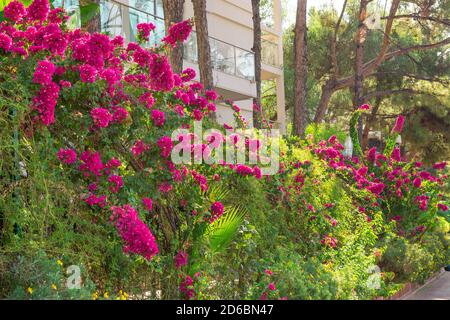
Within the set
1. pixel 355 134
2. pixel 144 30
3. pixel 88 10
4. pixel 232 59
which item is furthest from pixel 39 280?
pixel 232 59

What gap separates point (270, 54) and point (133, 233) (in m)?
27.5

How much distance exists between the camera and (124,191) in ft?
20.3

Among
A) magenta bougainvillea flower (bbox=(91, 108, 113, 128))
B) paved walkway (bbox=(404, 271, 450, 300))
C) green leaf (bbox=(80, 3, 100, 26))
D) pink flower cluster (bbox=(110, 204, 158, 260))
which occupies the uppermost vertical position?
green leaf (bbox=(80, 3, 100, 26))

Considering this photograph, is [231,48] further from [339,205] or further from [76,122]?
[76,122]

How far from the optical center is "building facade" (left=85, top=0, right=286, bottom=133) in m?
19.7

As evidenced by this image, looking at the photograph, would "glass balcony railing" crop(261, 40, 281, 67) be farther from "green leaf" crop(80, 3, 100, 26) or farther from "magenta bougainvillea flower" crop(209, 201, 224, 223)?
"magenta bougainvillea flower" crop(209, 201, 224, 223)

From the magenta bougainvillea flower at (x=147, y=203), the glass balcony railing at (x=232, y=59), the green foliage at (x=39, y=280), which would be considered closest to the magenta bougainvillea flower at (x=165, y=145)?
the magenta bougainvillea flower at (x=147, y=203)

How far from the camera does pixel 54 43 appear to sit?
19.3 ft

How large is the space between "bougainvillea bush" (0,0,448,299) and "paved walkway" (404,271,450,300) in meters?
1.84

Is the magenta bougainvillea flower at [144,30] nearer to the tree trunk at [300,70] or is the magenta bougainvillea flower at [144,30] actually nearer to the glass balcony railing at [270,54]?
the tree trunk at [300,70]

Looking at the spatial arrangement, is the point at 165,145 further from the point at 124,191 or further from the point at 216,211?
the point at 216,211

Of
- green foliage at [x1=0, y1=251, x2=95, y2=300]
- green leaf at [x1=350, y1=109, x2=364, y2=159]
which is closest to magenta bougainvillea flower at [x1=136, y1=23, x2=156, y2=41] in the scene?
green foliage at [x1=0, y1=251, x2=95, y2=300]
